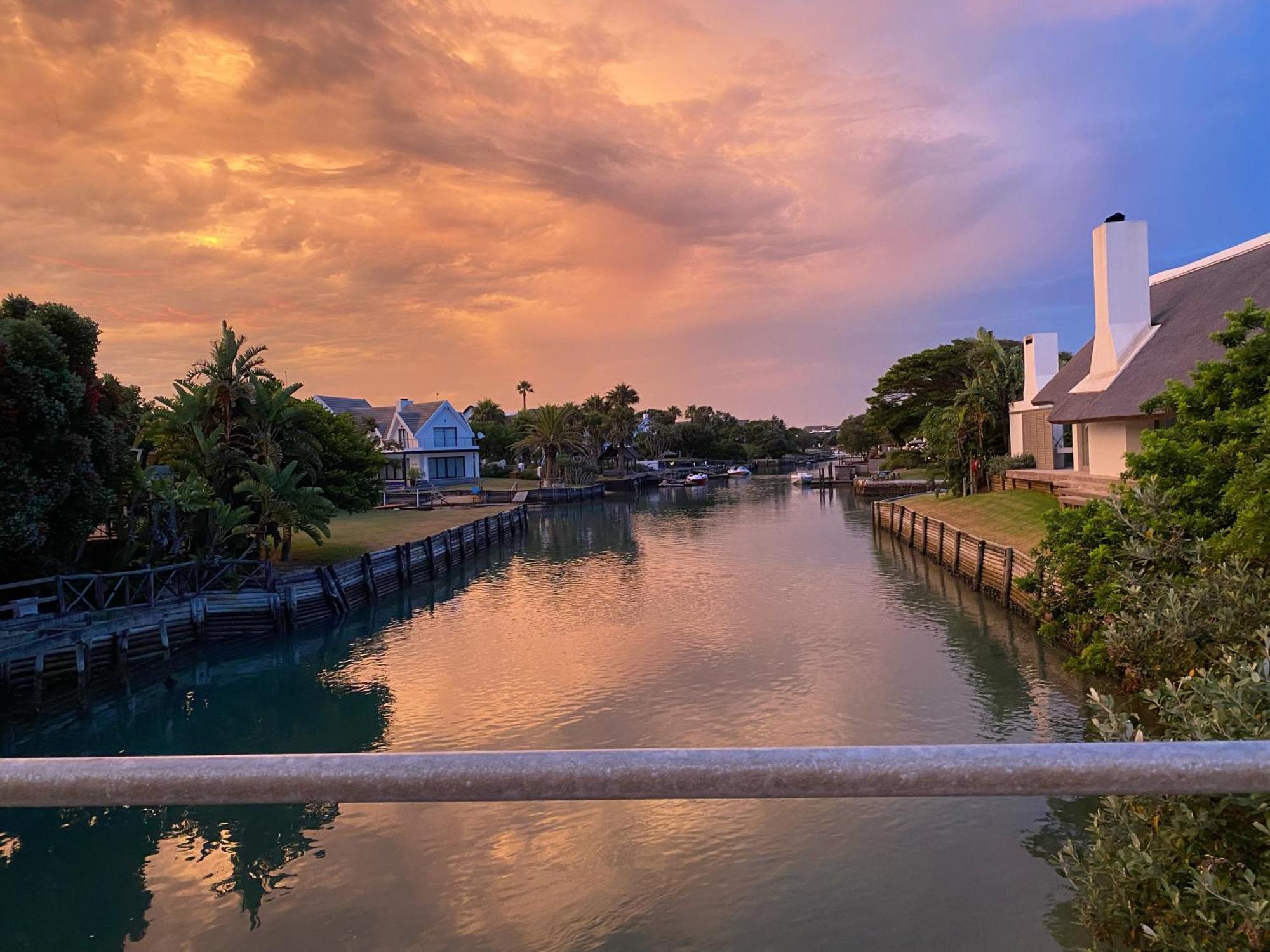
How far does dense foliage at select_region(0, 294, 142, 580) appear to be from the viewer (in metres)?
19.4

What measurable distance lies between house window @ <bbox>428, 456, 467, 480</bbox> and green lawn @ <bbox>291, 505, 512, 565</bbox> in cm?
2098

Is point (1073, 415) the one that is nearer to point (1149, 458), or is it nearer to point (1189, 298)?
point (1189, 298)

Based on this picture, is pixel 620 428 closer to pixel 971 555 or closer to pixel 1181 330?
pixel 971 555

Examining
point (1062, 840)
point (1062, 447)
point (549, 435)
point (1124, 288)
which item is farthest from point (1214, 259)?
point (549, 435)

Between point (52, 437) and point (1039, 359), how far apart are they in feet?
146

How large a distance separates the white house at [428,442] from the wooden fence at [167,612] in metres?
50.7

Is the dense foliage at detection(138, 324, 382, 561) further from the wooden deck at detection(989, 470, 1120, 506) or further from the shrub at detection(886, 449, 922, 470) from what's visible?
the shrub at detection(886, 449, 922, 470)

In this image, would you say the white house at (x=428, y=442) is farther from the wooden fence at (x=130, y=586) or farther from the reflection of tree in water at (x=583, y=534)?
the wooden fence at (x=130, y=586)

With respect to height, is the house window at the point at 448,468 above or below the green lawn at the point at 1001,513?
above

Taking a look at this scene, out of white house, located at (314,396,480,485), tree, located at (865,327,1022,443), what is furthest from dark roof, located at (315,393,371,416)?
tree, located at (865,327,1022,443)

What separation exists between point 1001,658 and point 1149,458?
7.88 metres

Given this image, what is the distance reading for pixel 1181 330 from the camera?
27.6 m

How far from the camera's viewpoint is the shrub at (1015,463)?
42.5m

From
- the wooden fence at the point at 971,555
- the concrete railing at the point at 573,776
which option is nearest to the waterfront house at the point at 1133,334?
the wooden fence at the point at 971,555
